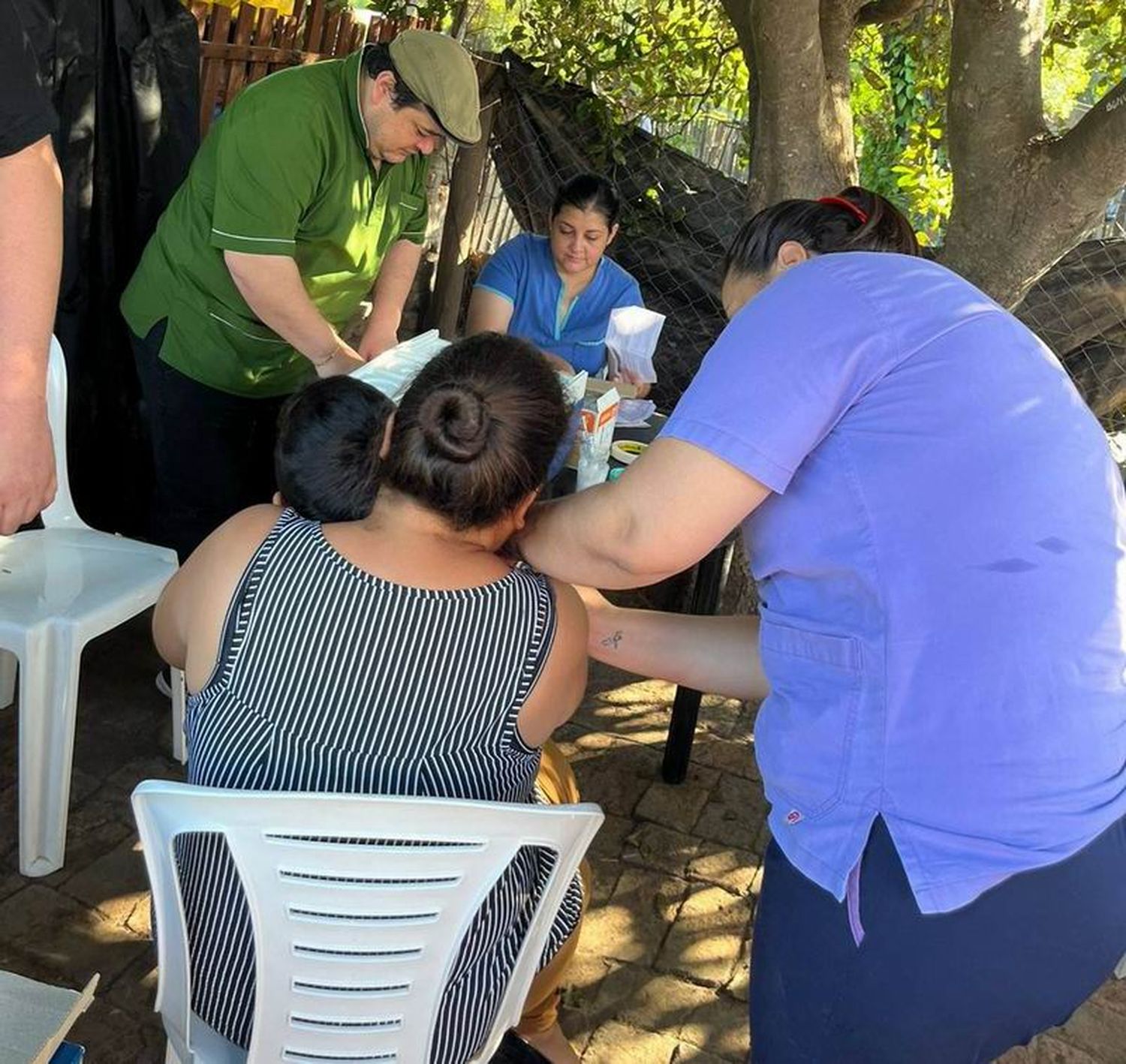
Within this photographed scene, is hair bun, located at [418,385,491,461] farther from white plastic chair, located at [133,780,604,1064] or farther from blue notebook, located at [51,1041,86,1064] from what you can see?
blue notebook, located at [51,1041,86,1064]

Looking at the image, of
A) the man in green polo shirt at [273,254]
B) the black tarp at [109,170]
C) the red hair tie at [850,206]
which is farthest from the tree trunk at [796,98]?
the red hair tie at [850,206]

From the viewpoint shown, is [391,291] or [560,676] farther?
[391,291]

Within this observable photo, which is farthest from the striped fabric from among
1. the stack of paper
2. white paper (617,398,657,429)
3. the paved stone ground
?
white paper (617,398,657,429)

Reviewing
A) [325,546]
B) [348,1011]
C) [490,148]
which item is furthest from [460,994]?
[490,148]

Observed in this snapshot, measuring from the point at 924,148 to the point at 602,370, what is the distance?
206cm

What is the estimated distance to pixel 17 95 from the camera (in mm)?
1541

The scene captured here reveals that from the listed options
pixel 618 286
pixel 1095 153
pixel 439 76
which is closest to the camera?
pixel 439 76

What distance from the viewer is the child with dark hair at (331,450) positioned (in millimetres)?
1873

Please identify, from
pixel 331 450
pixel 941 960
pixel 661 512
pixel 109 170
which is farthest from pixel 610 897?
pixel 109 170

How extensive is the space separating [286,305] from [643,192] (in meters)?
2.85

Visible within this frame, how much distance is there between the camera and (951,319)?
1.17 metres

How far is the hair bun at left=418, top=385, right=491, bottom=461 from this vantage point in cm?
134

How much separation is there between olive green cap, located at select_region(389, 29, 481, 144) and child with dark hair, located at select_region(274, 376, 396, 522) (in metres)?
0.91

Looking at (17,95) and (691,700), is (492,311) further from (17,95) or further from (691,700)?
(17,95)
